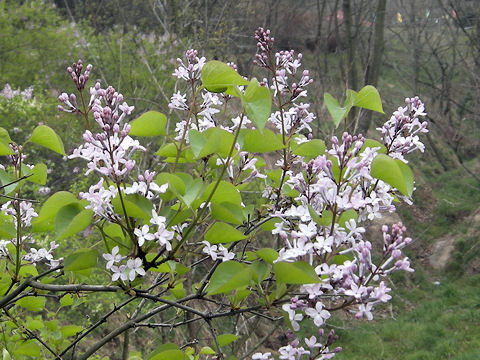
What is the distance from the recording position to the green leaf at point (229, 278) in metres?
1.14

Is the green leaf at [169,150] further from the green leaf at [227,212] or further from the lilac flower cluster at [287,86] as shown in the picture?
the lilac flower cluster at [287,86]

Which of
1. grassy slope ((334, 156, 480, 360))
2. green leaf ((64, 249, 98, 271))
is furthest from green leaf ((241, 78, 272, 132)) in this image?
grassy slope ((334, 156, 480, 360))

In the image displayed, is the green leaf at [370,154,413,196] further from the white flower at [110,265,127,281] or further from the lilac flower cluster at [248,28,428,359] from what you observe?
the white flower at [110,265,127,281]

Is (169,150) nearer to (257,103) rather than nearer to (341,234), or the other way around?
(257,103)

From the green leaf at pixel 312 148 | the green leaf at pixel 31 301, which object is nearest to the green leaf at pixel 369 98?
the green leaf at pixel 312 148

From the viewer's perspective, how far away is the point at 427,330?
7516 millimetres

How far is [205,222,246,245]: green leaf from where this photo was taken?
1.25 meters

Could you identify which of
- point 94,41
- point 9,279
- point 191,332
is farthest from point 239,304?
point 94,41

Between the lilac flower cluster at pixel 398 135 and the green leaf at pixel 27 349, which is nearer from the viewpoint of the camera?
the lilac flower cluster at pixel 398 135

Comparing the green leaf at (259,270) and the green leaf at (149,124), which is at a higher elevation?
the green leaf at (149,124)

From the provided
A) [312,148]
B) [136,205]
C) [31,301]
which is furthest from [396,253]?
[31,301]

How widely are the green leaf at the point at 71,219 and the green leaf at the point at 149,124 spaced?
229 millimetres

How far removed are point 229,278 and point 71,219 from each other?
1.22 ft

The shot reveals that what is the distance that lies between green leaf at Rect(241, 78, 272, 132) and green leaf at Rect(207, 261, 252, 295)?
0.31 metres
